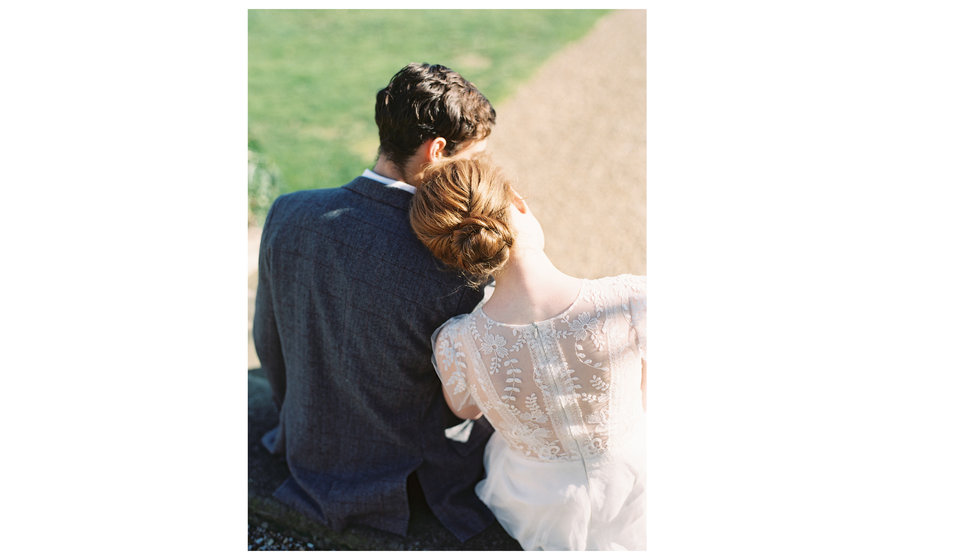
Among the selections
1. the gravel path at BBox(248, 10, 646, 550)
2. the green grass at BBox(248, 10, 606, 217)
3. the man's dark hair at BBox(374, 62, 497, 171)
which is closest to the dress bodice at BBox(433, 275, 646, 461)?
the man's dark hair at BBox(374, 62, 497, 171)

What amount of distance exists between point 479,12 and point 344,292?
364 inches

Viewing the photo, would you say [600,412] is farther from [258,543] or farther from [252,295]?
[252,295]

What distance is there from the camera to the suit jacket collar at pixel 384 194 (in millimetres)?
2324

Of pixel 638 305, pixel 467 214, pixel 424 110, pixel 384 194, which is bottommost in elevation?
pixel 638 305

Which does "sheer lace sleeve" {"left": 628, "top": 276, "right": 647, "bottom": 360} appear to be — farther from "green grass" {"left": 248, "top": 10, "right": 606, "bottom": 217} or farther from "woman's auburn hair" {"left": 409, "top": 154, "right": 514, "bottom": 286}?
"green grass" {"left": 248, "top": 10, "right": 606, "bottom": 217}

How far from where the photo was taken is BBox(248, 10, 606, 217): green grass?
6.71m

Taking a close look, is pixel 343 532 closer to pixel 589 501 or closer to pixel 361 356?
pixel 361 356

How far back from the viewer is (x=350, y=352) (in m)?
2.43

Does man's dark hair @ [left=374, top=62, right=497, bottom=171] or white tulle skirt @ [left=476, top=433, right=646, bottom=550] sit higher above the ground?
man's dark hair @ [left=374, top=62, right=497, bottom=171]

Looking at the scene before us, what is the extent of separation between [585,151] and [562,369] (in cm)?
479

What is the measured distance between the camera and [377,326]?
236cm

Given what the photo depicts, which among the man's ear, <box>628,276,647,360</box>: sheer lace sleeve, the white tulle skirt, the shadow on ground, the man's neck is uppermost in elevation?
the man's ear

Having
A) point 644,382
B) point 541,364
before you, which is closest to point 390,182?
point 541,364

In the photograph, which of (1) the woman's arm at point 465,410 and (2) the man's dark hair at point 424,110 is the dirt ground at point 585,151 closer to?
(2) the man's dark hair at point 424,110
